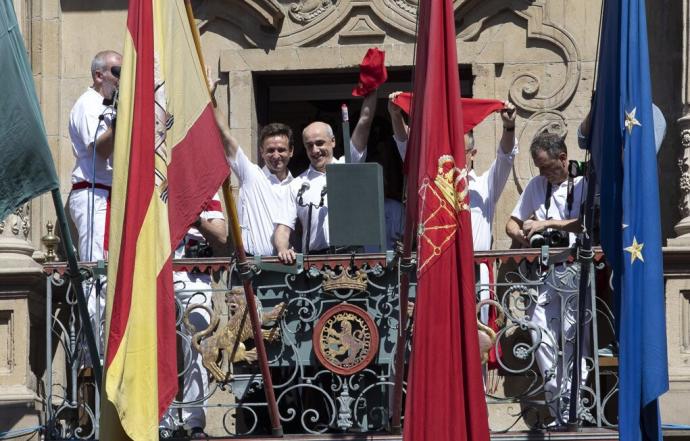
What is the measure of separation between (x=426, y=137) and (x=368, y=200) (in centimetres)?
83

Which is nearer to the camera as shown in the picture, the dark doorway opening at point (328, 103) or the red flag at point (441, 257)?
the red flag at point (441, 257)

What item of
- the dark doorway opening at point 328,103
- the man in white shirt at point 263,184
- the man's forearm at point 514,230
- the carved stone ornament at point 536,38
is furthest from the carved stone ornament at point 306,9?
the man's forearm at point 514,230

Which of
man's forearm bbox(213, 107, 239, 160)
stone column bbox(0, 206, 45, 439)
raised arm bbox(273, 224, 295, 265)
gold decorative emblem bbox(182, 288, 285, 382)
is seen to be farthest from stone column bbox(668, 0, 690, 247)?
stone column bbox(0, 206, 45, 439)

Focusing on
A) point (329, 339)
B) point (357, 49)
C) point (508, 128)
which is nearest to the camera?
point (329, 339)

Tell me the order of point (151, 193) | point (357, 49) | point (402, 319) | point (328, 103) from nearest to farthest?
point (151, 193) < point (402, 319) < point (357, 49) < point (328, 103)

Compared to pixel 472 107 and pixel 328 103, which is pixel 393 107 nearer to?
pixel 472 107

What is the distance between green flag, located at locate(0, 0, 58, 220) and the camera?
16766 mm

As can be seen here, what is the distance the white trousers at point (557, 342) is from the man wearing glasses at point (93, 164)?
9.52 ft

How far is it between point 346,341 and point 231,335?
0.74 m

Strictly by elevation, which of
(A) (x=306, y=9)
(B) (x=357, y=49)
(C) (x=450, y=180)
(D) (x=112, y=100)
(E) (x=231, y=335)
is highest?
(A) (x=306, y=9)

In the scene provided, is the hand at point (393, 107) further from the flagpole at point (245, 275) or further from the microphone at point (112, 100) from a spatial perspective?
the microphone at point (112, 100)

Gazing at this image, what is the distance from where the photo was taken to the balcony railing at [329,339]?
17.6 meters

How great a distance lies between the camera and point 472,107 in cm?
1809

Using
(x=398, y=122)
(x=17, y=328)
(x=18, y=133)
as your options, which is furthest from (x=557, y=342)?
(x=18, y=133)
